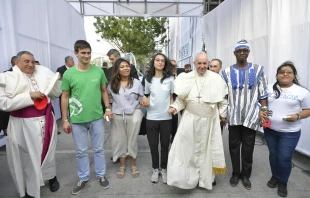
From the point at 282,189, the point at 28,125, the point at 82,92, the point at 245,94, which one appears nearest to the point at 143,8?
the point at 82,92

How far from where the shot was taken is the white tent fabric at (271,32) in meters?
3.52

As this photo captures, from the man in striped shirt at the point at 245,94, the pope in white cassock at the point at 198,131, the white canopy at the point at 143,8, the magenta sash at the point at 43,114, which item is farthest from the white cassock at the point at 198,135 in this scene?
the white canopy at the point at 143,8

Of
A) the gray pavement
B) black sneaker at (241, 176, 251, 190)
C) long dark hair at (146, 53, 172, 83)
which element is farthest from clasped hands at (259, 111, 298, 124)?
long dark hair at (146, 53, 172, 83)

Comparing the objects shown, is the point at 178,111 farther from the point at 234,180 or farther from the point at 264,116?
the point at 234,180

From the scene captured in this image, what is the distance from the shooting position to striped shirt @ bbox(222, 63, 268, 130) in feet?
8.41

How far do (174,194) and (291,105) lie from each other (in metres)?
1.73

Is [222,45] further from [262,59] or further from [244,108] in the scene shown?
[244,108]

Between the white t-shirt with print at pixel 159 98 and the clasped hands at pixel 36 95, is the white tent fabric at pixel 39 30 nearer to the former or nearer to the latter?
the clasped hands at pixel 36 95

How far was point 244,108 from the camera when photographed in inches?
103

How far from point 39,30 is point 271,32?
5352 mm

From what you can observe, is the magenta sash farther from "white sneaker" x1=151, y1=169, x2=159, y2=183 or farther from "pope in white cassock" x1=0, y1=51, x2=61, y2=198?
"white sneaker" x1=151, y1=169, x2=159, y2=183

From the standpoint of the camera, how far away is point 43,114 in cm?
254

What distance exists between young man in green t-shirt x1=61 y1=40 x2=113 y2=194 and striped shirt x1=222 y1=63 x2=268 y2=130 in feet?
5.15

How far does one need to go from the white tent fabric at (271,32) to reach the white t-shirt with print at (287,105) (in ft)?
4.32
